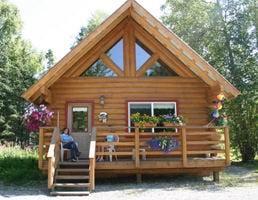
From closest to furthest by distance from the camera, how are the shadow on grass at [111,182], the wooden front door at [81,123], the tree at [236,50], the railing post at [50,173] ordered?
the railing post at [50,173], the shadow on grass at [111,182], the wooden front door at [81,123], the tree at [236,50]

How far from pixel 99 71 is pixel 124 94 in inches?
52.5

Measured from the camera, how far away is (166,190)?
12859 mm

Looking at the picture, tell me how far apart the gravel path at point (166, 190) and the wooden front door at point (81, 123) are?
1701mm

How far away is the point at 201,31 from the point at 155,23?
35.9ft

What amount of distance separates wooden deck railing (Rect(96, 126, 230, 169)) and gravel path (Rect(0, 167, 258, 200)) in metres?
0.78

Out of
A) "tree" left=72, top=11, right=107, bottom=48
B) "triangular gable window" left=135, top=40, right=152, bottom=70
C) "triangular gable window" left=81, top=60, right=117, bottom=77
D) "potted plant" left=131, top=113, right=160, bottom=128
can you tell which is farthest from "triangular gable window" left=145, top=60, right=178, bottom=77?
"tree" left=72, top=11, right=107, bottom=48

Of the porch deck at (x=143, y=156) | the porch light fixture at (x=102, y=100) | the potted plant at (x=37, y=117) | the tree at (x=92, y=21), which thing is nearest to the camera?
the porch deck at (x=143, y=156)

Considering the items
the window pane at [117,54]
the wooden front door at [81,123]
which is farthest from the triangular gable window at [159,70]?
the wooden front door at [81,123]

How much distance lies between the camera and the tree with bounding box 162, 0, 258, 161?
22.4 metres

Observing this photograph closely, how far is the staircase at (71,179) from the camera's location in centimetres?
1258

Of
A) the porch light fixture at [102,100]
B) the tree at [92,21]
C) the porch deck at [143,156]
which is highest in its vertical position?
the tree at [92,21]

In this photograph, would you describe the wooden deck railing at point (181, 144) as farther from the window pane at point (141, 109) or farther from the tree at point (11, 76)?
the tree at point (11, 76)

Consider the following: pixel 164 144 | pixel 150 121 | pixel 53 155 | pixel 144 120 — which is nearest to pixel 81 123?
pixel 144 120

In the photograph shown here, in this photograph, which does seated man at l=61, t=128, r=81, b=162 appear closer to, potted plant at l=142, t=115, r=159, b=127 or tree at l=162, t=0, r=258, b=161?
potted plant at l=142, t=115, r=159, b=127
